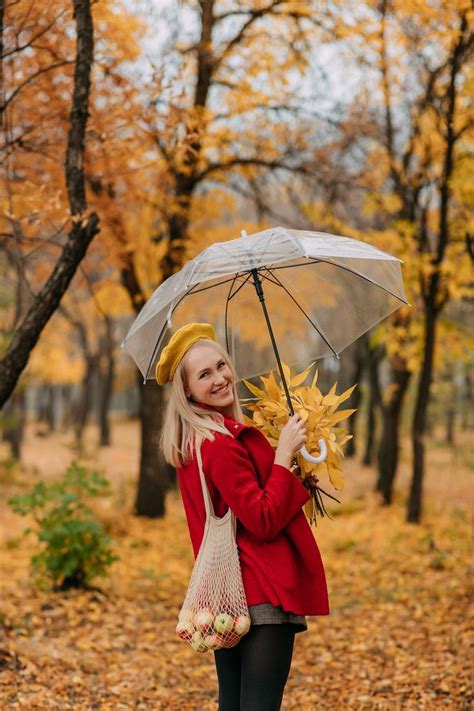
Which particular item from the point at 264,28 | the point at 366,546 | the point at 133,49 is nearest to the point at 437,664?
the point at 366,546

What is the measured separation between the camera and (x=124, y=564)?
26.9 feet

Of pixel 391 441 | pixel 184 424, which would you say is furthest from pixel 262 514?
pixel 391 441

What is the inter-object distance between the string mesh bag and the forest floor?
82.6 inches

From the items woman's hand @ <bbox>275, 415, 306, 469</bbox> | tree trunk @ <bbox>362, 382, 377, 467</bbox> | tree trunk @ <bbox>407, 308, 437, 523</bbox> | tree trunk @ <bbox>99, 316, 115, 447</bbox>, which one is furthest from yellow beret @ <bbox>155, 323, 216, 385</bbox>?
tree trunk @ <bbox>99, 316, 115, 447</bbox>

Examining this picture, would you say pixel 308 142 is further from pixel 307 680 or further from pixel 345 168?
pixel 307 680

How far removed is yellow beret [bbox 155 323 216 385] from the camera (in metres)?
2.64

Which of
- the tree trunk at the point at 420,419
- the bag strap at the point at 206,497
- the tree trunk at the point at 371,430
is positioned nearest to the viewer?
the bag strap at the point at 206,497

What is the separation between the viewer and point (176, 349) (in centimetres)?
264

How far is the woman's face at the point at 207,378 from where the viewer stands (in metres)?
2.60

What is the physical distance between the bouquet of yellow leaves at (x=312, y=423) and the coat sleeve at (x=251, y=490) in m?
0.31

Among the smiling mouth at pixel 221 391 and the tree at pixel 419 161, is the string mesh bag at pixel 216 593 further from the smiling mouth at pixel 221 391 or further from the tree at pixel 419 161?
the tree at pixel 419 161

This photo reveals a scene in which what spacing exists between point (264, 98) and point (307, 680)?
6.37 m

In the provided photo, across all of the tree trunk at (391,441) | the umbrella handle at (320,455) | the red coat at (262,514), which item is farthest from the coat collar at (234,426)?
the tree trunk at (391,441)

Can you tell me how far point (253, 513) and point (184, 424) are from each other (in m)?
0.43
